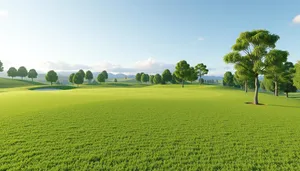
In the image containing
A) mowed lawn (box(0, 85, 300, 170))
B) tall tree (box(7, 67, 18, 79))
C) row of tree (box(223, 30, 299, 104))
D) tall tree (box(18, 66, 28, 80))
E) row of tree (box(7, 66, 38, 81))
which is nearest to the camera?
mowed lawn (box(0, 85, 300, 170))

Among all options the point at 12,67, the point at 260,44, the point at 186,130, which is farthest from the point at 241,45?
the point at 12,67

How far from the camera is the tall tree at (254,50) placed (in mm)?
22641

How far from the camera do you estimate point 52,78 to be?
3804 inches

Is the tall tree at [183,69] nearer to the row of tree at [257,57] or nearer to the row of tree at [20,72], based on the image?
the row of tree at [257,57]

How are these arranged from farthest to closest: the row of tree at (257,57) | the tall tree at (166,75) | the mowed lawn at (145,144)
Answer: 1. the tall tree at (166,75)
2. the row of tree at (257,57)
3. the mowed lawn at (145,144)

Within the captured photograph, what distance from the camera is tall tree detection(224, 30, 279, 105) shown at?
74.3ft

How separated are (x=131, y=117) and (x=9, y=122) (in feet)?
28.9

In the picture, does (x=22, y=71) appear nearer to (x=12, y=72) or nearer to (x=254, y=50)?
(x=12, y=72)

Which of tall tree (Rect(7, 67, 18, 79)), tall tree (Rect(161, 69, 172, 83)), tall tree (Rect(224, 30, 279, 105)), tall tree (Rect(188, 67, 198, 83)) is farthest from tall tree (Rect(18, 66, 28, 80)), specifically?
tall tree (Rect(224, 30, 279, 105))

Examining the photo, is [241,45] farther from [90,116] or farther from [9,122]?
[9,122]

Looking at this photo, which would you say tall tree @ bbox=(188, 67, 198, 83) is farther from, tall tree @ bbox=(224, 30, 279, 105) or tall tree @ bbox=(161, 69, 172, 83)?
tall tree @ bbox=(224, 30, 279, 105)

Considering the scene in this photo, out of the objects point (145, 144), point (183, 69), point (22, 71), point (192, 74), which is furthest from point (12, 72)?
point (145, 144)

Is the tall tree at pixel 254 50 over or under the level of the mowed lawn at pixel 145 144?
over

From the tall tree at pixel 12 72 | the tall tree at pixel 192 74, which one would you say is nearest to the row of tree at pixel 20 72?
the tall tree at pixel 12 72
